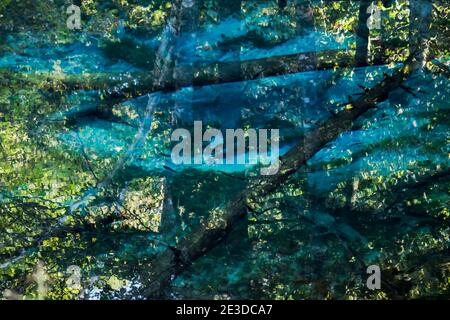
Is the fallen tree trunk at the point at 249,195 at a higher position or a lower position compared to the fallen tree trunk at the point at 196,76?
lower

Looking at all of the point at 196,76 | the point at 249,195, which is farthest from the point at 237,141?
the point at 196,76

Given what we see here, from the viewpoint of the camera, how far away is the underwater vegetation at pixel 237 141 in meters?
3.53

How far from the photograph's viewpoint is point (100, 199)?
11.8ft

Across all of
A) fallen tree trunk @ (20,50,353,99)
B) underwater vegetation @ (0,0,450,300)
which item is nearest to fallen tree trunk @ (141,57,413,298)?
underwater vegetation @ (0,0,450,300)

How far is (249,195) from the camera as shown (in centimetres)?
357

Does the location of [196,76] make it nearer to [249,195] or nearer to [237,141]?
[237,141]

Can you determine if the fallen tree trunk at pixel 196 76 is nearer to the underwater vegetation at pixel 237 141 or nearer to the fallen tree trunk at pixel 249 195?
the underwater vegetation at pixel 237 141

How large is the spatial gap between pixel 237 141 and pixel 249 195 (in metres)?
0.35

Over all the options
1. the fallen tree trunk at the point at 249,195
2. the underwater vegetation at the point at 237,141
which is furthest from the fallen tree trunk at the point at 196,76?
the fallen tree trunk at the point at 249,195

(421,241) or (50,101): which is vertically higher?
(50,101)

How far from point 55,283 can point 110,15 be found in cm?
172

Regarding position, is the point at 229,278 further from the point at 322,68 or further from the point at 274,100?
the point at 322,68

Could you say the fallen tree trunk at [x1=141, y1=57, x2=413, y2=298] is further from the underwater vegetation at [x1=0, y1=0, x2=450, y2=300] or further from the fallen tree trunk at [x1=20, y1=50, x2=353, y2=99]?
the fallen tree trunk at [x1=20, y1=50, x2=353, y2=99]
